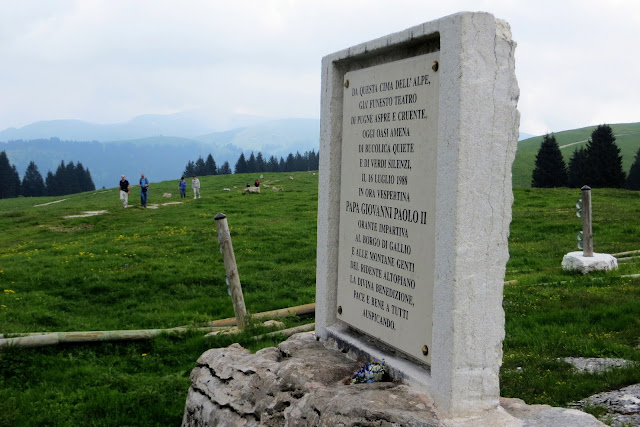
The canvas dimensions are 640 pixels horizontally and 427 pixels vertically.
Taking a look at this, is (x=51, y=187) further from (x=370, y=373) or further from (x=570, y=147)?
(x=370, y=373)

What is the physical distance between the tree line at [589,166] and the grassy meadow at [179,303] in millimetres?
46766

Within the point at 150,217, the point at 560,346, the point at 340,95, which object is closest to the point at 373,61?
the point at 340,95

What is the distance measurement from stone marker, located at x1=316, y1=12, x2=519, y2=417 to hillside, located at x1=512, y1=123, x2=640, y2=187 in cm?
9227

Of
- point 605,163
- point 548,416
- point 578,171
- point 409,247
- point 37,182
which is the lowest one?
point 548,416

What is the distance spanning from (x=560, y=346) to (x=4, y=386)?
8.17 meters

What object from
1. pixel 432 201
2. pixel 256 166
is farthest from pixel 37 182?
pixel 432 201

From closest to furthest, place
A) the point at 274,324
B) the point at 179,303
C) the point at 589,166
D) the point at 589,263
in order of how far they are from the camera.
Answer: the point at 274,324 < the point at 179,303 < the point at 589,263 < the point at 589,166

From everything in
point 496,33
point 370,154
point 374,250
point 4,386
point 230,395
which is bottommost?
point 4,386

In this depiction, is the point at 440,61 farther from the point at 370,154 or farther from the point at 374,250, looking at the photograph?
the point at 374,250

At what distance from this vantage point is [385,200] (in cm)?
631

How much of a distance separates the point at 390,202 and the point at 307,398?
2065 millimetres

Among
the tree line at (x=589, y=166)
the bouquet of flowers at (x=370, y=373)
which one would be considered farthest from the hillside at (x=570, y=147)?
the bouquet of flowers at (x=370, y=373)

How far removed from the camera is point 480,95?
16.9 feet

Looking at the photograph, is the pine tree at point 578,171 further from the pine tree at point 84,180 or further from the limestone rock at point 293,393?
the pine tree at point 84,180
